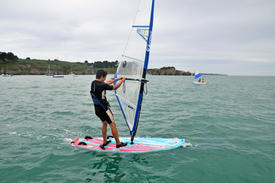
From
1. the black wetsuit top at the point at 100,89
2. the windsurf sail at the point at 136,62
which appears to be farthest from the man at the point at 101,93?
the windsurf sail at the point at 136,62

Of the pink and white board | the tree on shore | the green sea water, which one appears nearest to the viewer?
the green sea water

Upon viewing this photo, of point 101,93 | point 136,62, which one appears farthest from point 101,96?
point 136,62

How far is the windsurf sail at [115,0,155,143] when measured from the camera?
5728mm

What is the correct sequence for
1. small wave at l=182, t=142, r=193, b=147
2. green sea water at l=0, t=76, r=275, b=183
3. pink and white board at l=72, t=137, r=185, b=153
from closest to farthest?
green sea water at l=0, t=76, r=275, b=183, pink and white board at l=72, t=137, r=185, b=153, small wave at l=182, t=142, r=193, b=147

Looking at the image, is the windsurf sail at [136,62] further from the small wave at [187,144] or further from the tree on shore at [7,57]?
the tree on shore at [7,57]

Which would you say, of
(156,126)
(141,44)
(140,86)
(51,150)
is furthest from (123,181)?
(156,126)

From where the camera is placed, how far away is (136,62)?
6156 mm

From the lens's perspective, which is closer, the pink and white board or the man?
the man

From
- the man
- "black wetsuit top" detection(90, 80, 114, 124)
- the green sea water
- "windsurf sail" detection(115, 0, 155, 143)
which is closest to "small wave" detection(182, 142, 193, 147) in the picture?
the green sea water

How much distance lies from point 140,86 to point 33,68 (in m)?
167

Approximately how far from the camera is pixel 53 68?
159750 mm

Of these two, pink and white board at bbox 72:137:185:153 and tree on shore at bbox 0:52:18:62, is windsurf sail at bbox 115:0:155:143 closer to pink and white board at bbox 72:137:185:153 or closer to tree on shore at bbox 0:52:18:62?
pink and white board at bbox 72:137:185:153

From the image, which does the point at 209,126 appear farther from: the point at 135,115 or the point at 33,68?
the point at 33,68

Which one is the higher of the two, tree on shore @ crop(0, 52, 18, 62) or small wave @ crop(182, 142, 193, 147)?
tree on shore @ crop(0, 52, 18, 62)
